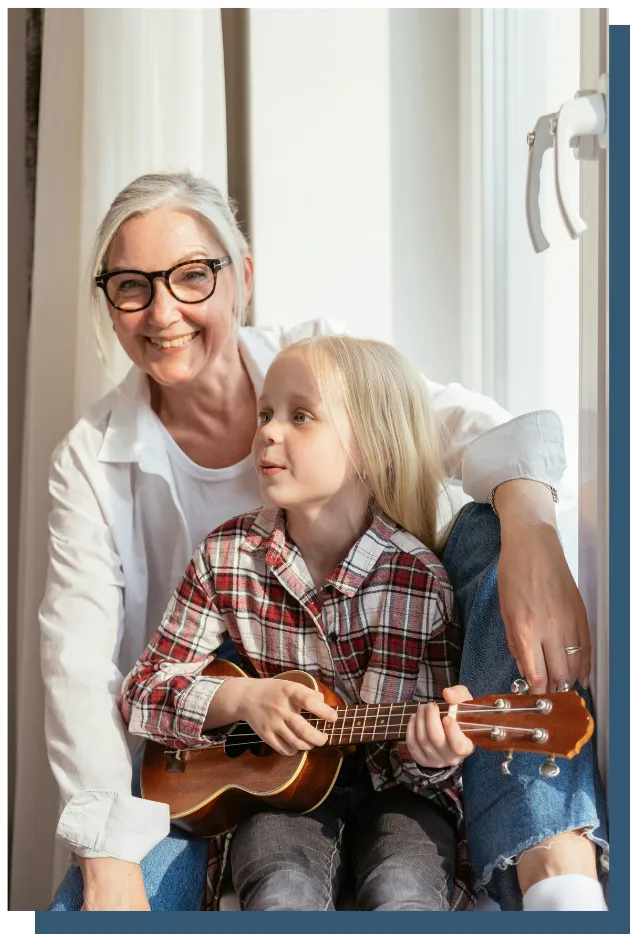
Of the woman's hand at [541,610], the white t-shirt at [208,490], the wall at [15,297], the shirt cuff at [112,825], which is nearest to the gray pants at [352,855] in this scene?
the shirt cuff at [112,825]

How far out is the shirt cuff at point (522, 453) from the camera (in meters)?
1.23

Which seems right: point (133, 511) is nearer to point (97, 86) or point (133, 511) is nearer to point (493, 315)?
point (97, 86)

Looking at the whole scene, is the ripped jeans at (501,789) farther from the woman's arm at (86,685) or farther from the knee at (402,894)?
the woman's arm at (86,685)

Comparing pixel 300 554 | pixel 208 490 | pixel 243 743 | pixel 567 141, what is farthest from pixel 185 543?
pixel 567 141

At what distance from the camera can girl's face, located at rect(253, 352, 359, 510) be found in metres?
1.23

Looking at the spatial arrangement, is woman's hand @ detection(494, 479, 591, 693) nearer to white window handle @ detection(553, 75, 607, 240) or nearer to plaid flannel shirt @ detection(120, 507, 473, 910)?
plaid flannel shirt @ detection(120, 507, 473, 910)

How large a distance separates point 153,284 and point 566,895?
979 millimetres

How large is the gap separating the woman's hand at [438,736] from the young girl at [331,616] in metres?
0.13

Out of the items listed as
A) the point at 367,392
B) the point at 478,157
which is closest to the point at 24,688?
the point at 367,392

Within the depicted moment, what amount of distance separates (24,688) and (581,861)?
4.11 ft

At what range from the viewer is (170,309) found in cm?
144

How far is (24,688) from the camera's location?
6.23 ft

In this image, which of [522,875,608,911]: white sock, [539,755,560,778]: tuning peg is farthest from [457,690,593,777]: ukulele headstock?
[522,875,608,911]: white sock

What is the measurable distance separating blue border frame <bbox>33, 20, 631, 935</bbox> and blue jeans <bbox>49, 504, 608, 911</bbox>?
0.06 metres
